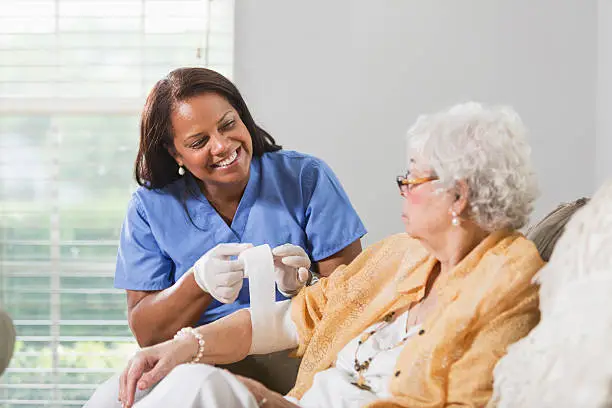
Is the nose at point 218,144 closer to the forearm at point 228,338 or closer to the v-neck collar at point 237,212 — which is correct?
the v-neck collar at point 237,212

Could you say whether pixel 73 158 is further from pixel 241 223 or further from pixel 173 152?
pixel 241 223

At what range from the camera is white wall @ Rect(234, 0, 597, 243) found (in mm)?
3229

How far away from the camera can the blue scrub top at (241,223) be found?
230cm

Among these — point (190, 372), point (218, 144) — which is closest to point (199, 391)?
point (190, 372)

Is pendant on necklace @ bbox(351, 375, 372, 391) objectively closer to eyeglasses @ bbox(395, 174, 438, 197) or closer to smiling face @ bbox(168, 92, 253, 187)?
eyeglasses @ bbox(395, 174, 438, 197)

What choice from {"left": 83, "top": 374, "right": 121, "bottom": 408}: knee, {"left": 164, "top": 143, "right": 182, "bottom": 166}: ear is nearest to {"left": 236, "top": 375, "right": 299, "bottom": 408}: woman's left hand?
{"left": 83, "top": 374, "right": 121, "bottom": 408}: knee

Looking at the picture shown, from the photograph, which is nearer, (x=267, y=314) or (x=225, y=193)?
(x=267, y=314)

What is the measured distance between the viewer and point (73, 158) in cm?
343

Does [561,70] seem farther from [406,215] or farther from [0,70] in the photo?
[0,70]

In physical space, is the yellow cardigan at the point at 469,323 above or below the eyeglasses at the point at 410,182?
below

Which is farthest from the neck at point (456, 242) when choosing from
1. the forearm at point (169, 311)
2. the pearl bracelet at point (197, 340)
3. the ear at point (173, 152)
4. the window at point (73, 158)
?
the window at point (73, 158)

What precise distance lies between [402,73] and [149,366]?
1.84 meters

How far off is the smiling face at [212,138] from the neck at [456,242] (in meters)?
0.73

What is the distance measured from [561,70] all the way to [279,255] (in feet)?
5.39
